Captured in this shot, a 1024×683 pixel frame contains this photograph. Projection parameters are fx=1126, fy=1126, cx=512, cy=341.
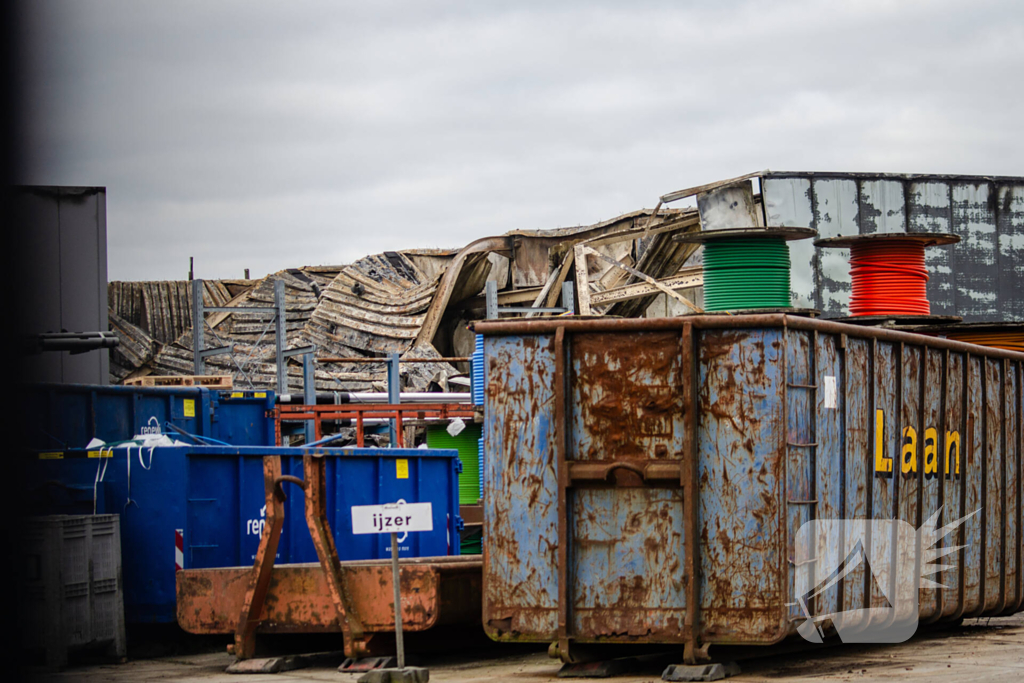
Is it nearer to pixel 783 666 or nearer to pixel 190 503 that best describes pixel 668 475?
pixel 783 666

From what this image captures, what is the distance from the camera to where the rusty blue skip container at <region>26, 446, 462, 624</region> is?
32.3 ft

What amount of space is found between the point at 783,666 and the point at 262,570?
372cm

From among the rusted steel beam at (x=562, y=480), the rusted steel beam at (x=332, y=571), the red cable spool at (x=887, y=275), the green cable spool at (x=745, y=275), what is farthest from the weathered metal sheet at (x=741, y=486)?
the red cable spool at (x=887, y=275)

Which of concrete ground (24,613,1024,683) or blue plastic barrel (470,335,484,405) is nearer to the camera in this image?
concrete ground (24,613,1024,683)

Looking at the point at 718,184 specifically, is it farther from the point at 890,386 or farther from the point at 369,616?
the point at 369,616

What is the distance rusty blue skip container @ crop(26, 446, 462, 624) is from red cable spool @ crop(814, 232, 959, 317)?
5318mm

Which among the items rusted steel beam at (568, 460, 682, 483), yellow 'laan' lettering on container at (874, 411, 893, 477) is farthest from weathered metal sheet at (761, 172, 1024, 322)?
rusted steel beam at (568, 460, 682, 483)

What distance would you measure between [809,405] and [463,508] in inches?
384

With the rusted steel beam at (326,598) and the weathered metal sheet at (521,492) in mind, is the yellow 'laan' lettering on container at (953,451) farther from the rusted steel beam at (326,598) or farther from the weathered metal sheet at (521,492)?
the rusted steel beam at (326,598)

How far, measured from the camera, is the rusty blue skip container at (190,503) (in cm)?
984

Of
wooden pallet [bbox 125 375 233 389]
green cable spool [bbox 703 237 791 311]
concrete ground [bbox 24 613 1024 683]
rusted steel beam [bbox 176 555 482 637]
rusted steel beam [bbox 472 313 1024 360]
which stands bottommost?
concrete ground [bbox 24 613 1024 683]

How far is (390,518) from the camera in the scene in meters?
7.16

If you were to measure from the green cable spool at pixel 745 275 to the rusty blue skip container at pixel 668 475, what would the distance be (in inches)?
95.5

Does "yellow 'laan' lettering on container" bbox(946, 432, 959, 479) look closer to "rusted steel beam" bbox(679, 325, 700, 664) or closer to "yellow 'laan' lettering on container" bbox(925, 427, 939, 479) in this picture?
"yellow 'laan' lettering on container" bbox(925, 427, 939, 479)
